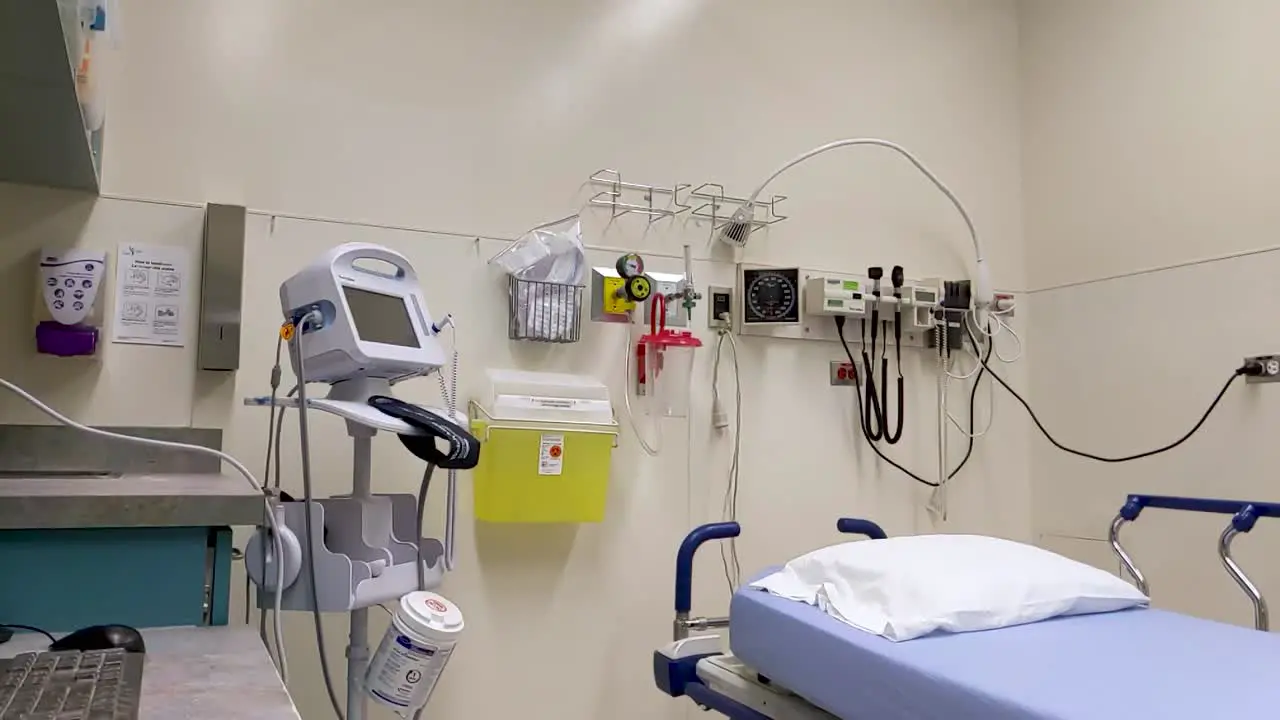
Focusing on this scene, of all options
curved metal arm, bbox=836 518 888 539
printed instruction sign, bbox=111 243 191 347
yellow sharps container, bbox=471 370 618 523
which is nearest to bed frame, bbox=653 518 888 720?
curved metal arm, bbox=836 518 888 539

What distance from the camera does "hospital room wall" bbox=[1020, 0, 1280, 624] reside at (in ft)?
7.91

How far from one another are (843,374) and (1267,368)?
1083mm

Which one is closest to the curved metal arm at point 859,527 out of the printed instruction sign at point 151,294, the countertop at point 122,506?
the countertop at point 122,506

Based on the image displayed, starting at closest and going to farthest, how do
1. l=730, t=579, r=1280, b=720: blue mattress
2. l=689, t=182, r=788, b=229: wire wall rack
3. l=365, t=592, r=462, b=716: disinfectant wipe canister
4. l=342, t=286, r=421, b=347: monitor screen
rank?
l=730, t=579, r=1280, b=720: blue mattress → l=365, t=592, r=462, b=716: disinfectant wipe canister → l=342, t=286, r=421, b=347: monitor screen → l=689, t=182, r=788, b=229: wire wall rack

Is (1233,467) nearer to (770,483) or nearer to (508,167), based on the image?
(770,483)

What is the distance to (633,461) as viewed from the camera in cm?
246

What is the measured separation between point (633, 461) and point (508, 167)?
0.85 m

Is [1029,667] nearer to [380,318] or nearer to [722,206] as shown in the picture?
[380,318]

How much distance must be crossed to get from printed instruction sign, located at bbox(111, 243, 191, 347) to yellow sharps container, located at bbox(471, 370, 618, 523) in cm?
70

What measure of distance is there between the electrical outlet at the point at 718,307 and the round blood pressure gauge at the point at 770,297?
0.19 feet

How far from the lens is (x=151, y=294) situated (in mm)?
2020

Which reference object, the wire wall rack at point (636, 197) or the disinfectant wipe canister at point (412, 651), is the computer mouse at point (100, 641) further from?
the wire wall rack at point (636, 197)

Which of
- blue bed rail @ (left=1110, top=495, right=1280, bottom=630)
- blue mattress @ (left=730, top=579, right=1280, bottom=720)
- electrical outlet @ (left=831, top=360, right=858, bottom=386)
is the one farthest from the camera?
electrical outlet @ (left=831, top=360, right=858, bottom=386)

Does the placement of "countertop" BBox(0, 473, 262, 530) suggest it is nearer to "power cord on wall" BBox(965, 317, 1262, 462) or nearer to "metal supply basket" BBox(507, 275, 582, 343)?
"metal supply basket" BBox(507, 275, 582, 343)
